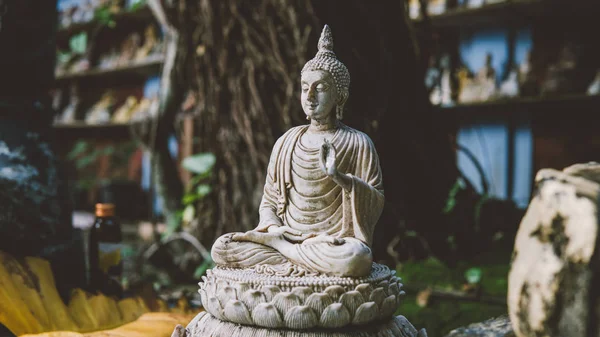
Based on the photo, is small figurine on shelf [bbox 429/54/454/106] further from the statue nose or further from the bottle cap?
the bottle cap

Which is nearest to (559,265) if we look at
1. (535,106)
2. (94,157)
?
(535,106)

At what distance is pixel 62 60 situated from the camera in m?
6.36

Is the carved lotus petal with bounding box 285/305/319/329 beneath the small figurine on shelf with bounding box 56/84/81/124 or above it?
beneath

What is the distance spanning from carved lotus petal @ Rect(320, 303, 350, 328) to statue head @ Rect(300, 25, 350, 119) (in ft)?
2.22

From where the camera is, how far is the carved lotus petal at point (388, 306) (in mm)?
1683

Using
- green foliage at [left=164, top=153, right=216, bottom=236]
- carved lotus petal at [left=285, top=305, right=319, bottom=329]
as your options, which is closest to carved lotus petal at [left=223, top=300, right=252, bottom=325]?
carved lotus petal at [left=285, top=305, right=319, bottom=329]

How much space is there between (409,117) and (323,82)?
1523 millimetres

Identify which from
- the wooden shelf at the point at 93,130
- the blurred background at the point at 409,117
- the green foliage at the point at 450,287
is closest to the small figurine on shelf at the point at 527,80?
the blurred background at the point at 409,117

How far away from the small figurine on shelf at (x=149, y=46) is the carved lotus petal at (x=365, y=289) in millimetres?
4177

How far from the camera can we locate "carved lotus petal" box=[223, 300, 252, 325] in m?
1.63

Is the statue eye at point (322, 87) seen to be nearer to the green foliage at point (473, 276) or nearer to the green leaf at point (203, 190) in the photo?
the green foliage at point (473, 276)

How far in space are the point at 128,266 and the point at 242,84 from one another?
179 cm

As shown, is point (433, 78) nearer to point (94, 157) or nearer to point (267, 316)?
point (267, 316)

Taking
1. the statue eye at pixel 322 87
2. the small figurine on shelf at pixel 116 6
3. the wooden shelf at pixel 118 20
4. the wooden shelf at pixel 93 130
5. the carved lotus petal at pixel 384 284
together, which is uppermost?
the small figurine on shelf at pixel 116 6
